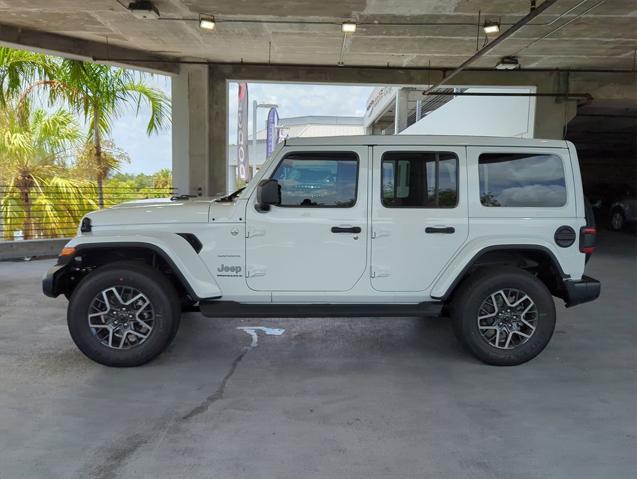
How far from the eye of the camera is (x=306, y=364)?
4723mm

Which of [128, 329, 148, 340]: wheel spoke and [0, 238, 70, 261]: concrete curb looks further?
[0, 238, 70, 261]: concrete curb

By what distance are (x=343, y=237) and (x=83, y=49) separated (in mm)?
8695

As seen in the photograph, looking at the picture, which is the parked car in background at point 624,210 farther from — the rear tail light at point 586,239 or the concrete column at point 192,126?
the rear tail light at point 586,239

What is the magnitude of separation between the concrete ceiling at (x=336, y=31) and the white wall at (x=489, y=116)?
1328 mm

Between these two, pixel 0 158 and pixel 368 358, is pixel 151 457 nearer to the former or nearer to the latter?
pixel 368 358

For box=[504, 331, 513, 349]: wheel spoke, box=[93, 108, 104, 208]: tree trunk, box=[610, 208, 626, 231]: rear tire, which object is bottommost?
box=[504, 331, 513, 349]: wheel spoke

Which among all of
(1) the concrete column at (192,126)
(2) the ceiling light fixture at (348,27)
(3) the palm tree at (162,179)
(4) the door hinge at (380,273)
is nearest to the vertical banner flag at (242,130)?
(3) the palm tree at (162,179)

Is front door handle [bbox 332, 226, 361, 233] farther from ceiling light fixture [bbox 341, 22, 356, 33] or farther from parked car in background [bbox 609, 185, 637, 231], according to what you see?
parked car in background [bbox 609, 185, 637, 231]

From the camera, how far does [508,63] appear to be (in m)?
11.3

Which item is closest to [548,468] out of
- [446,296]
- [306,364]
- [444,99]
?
[446,296]

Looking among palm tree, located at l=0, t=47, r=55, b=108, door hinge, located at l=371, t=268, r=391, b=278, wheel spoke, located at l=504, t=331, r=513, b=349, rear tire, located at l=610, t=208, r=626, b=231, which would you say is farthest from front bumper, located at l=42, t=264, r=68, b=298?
rear tire, located at l=610, t=208, r=626, b=231

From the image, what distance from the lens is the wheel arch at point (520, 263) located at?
15.0 feet

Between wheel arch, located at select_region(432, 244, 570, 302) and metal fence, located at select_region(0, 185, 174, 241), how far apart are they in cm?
941

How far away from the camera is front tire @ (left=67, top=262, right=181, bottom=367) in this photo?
175 inches
